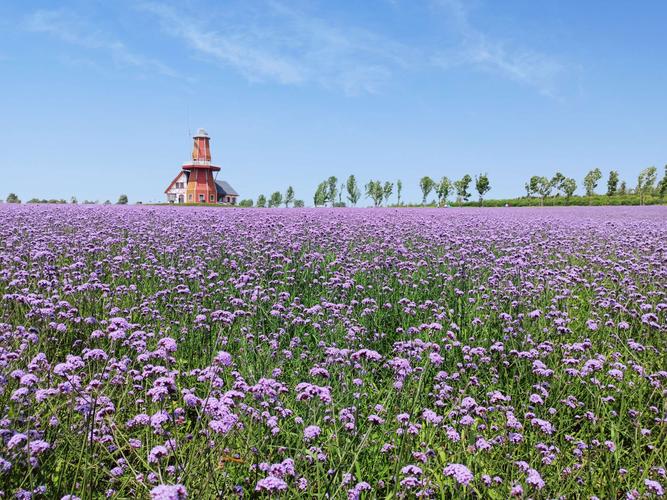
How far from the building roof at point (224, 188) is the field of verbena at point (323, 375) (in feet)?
278

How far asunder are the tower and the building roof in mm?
14028

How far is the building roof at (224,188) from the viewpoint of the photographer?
9206 cm

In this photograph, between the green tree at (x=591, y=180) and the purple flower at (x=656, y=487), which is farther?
the green tree at (x=591, y=180)

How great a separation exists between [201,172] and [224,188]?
17.7m

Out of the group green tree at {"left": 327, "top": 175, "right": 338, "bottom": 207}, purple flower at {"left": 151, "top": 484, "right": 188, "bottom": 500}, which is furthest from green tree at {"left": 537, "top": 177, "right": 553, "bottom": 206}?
purple flower at {"left": 151, "top": 484, "right": 188, "bottom": 500}

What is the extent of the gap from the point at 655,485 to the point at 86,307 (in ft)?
18.6

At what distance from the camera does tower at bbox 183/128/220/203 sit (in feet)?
247

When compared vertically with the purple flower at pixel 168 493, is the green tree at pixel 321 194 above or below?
above

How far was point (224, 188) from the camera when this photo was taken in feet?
309

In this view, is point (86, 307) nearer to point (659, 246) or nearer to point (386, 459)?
point (386, 459)

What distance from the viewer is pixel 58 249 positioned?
8.12 m

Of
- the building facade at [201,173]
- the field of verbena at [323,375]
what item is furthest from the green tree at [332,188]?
the field of verbena at [323,375]

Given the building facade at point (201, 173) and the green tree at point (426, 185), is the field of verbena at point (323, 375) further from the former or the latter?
the green tree at point (426, 185)

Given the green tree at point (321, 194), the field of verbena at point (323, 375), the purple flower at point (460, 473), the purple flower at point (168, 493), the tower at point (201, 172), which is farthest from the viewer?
the green tree at point (321, 194)
